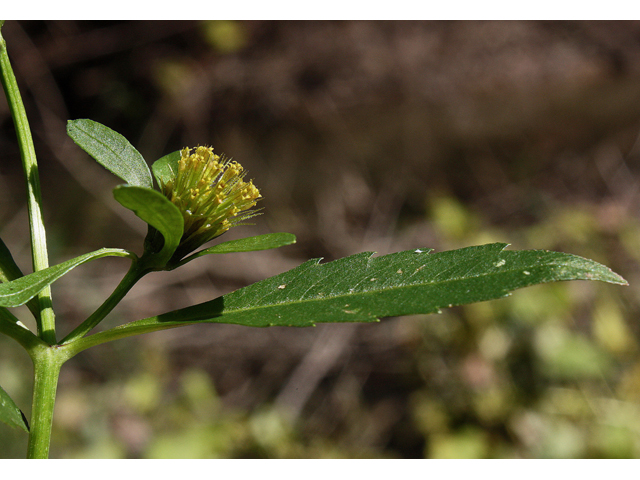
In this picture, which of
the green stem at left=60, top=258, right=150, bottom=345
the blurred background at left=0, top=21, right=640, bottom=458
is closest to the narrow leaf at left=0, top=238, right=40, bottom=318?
the green stem at left=60, top=258, right=150, bottom=345

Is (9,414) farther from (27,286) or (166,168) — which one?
(166,168)

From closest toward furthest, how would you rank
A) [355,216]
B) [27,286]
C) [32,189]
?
1. [27,286]
2. [32,189]
3. [355,216]

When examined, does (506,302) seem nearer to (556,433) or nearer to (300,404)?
(556,433)

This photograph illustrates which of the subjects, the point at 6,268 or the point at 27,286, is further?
the point at 6,268

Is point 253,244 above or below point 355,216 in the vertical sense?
above

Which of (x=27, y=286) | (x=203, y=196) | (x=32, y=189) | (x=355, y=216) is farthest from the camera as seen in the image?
(x=355, y=216)

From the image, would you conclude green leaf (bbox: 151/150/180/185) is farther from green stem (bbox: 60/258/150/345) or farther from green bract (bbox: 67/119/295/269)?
green stem (bbox: 60/258/150/345)

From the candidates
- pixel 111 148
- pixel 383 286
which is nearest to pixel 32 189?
pixel 111 148
